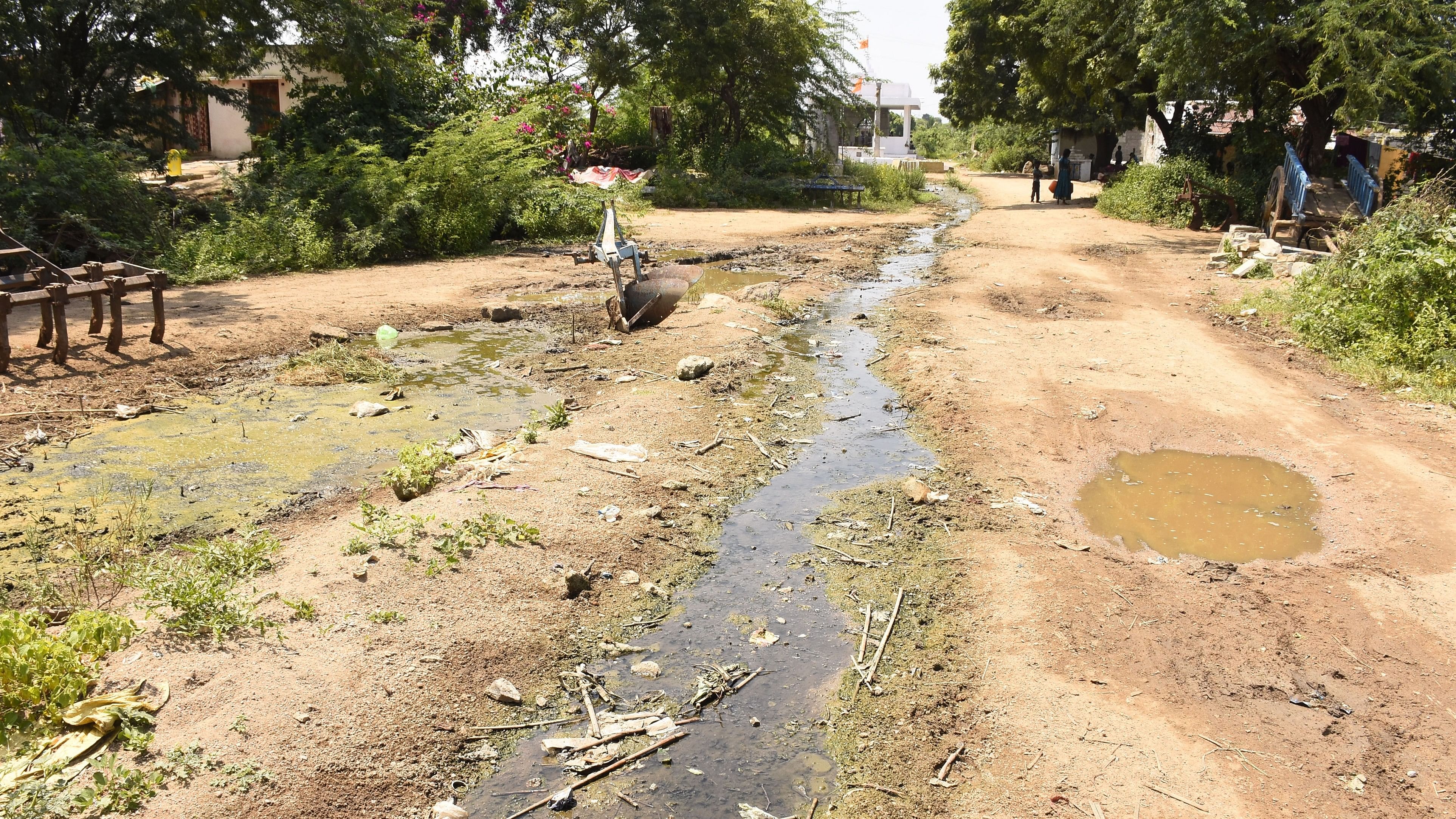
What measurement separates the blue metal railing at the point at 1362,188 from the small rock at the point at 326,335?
48.5 feet

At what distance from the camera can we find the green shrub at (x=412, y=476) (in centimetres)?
565

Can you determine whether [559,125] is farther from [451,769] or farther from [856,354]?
[451,769]

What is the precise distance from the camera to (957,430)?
7152 mm

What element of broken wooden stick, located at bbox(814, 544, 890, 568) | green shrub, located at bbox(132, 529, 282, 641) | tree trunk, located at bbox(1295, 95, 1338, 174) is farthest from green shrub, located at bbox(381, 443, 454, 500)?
tree trunk, located at bbox(1295, 95, 1338, 174)

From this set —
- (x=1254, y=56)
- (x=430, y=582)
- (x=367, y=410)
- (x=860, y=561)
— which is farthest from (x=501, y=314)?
(x=1254, y=56)

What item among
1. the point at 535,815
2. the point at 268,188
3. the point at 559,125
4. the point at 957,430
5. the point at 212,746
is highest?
the point at 559,125

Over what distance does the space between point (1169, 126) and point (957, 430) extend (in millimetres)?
19710

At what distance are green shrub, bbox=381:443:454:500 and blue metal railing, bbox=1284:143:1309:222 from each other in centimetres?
1526

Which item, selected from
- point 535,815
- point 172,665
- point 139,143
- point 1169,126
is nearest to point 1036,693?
point 535,815

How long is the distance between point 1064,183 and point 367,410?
2320 cm

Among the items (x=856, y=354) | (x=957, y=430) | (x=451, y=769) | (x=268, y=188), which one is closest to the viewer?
(x=451, y=769)

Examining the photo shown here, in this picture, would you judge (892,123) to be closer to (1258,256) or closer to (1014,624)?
(1258,256)

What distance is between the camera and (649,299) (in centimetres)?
1041

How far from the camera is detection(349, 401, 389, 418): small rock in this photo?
7535mm
